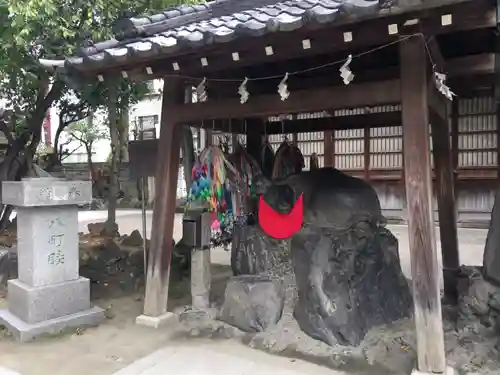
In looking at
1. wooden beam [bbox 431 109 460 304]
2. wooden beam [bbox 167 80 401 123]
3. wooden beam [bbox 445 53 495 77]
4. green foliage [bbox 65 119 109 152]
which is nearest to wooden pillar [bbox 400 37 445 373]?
wooden beam [bbox 167 80 401 123]

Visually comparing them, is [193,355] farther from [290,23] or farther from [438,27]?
[438,27]

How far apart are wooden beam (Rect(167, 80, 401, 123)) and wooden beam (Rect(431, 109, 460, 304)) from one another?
1.66 metres

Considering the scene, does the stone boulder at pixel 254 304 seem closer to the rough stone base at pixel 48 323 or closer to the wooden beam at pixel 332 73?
the rough stone base at pixel 48 323

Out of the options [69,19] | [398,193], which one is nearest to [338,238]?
[69,19]

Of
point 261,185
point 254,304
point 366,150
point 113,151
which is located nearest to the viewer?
point 254,304

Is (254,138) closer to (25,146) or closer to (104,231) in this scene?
(104,231)

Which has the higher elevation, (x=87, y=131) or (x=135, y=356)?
(x=87, y=131)

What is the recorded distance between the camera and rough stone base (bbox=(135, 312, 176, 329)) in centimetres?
506

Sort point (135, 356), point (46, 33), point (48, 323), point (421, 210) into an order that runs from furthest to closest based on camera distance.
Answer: point (46, 33) → point (48, 323) → point (135, 356) → point (421, 210)

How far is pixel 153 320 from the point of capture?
507 centimetres

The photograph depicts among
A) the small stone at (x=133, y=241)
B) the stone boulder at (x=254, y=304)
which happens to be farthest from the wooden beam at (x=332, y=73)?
the small stone at (x=133, y=241)

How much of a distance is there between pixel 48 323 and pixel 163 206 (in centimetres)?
180

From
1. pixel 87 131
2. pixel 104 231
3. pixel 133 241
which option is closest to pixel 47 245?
pixel 133 241

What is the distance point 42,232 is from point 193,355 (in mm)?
2302
